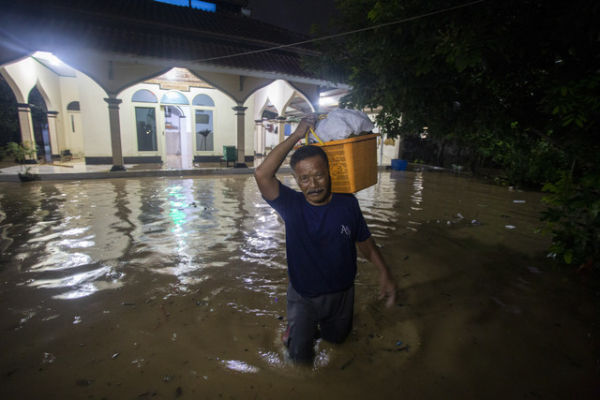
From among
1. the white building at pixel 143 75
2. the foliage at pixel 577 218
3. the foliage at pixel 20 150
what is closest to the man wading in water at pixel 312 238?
the foliage at pixel 577 218

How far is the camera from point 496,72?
3387 millimetres

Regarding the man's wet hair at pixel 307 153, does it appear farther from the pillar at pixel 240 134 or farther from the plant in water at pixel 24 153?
the pillar at pixel 240 134

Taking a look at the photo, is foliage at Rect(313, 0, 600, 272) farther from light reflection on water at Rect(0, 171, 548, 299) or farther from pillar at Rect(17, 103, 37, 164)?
pillar at Rect(17, 103, 37, 164)

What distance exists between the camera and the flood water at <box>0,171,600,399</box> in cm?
212

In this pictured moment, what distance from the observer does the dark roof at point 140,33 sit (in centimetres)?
915

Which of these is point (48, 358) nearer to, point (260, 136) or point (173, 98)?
point (173, 98)

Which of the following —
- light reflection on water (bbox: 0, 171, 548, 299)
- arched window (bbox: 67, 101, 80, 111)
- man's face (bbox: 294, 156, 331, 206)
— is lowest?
light reflection on water (bbox: 0, 171, 548, 299)

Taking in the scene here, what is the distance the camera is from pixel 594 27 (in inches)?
86.2

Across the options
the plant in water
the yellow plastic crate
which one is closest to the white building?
the plant in water

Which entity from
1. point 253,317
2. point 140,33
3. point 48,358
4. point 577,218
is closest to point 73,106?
point 140,33

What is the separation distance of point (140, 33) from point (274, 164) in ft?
42.7

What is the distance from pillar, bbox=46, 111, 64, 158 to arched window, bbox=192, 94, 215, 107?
677 centimetres

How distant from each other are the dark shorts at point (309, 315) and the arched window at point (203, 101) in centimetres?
1567

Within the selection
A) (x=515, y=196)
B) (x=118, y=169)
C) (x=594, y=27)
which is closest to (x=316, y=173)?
(x=594, y=27)
